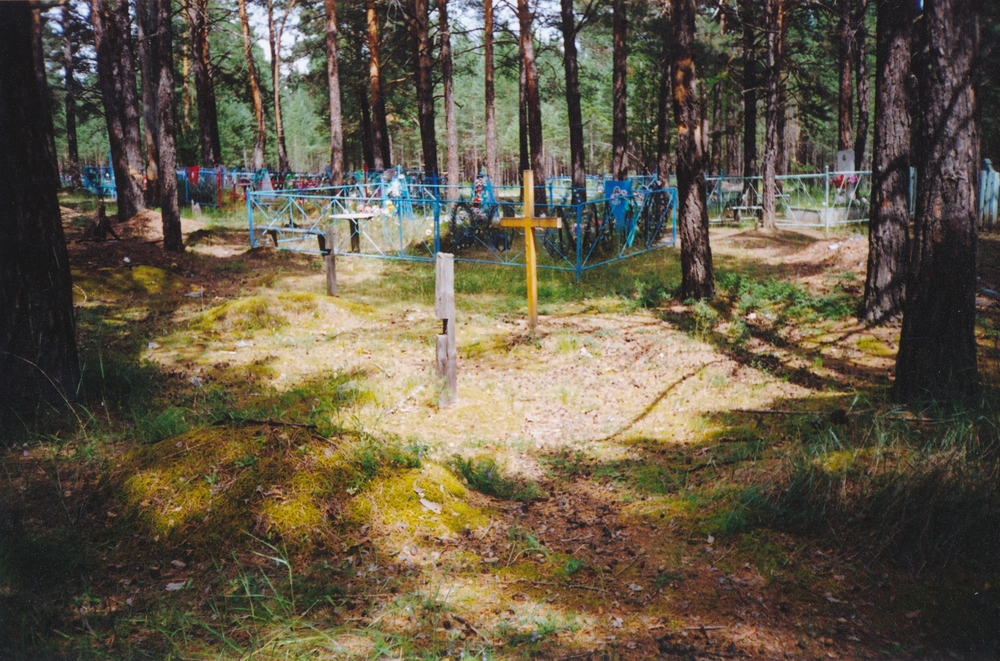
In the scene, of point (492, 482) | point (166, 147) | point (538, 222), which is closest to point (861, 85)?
point (538, 222)

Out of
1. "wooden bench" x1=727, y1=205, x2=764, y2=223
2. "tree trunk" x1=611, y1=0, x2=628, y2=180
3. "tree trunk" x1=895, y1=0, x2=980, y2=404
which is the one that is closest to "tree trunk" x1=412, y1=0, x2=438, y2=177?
"tree trunk" x1=611, y1=0, x2=628, y2=180

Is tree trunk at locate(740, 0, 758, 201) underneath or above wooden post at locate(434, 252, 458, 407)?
above

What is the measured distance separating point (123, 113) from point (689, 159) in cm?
1637

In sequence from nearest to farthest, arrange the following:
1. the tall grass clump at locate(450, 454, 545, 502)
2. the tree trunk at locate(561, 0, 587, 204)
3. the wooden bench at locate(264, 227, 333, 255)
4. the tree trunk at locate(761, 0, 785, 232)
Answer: the tall grass clump at locate(450, 454, 545, 502)
the wooden bench at locate(264, 227, 333, 255)
the tree trunk at locate(761, 0, 785, 232)
the tree trunk at locate(561, 0, 587, 204)

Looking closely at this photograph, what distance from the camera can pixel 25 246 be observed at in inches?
207

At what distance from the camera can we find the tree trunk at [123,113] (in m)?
18.7

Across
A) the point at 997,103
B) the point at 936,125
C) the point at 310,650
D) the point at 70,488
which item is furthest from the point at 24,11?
the point at 997,103

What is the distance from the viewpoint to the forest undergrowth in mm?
3256

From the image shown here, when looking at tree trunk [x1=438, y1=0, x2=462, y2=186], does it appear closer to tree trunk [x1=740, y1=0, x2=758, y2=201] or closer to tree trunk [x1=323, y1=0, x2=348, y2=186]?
tree trunk [x1=323, y1=0, x2=348, y2=186]

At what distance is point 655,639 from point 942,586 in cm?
155

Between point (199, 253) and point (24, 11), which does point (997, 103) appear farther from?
point (24, 11)

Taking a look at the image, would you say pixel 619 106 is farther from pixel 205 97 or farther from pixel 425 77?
pixel 205 97

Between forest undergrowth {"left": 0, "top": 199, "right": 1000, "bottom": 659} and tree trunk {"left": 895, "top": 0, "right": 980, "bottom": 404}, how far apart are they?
0.51 metres

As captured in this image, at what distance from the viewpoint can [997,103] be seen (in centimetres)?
2720
